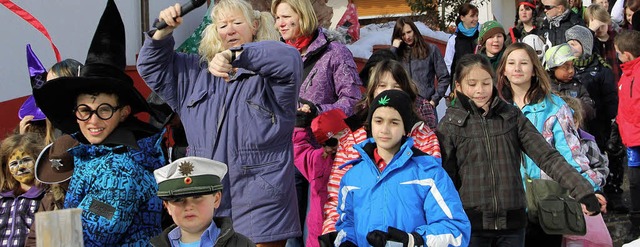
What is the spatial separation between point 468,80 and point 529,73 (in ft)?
2.74

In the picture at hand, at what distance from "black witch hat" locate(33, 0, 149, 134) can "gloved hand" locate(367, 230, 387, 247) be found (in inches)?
51.5

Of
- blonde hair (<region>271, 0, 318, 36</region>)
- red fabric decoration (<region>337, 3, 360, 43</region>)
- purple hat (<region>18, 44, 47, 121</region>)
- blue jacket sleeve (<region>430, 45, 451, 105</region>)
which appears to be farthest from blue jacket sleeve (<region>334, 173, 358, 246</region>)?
red fabric decoration (<region>337, 3, 360, 43</region>)

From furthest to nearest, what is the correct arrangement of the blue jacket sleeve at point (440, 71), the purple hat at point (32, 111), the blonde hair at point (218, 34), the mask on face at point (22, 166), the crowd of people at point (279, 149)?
the blue jacket sleeve at point (440, 71) < the purple hat at point (32, 111) < the mask on face at point (22, 166) < the blonde hair at point (218, 34) < the crowd of people at point (279, 149)

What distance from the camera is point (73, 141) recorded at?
5.20 m

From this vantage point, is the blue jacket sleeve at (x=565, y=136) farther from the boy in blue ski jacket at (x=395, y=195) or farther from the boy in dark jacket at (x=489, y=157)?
the boy in blue ski jacket at (x=395, y=195)

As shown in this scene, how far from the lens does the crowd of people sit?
15.4 feet

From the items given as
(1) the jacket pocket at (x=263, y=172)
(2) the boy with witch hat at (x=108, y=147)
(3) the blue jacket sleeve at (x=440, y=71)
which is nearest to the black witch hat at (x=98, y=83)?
(2) the boy with witch hat at (x=108, y=147)

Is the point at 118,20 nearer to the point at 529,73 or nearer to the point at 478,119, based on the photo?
the point at 478,119

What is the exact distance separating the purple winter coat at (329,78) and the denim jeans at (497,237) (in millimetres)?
1127

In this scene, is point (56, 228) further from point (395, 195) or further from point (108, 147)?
point (395, 195)

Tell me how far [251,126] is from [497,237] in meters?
1.79

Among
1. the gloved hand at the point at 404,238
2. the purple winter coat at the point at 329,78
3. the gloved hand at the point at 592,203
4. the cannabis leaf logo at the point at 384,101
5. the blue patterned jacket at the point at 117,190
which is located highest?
the purple winter coat at the point at 329,78

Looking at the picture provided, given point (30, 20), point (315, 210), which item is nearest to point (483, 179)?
point (315, 210)

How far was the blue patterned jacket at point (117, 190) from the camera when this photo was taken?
4.60m
